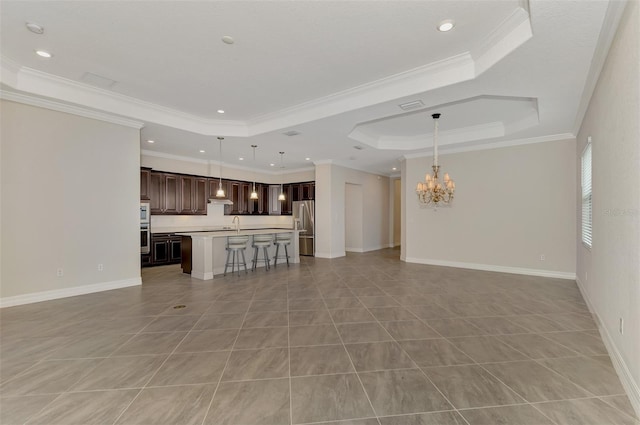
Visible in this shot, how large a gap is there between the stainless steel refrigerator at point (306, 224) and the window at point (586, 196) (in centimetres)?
642

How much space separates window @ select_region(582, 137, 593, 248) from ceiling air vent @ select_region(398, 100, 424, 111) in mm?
2389

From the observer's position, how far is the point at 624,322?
2.39 meters

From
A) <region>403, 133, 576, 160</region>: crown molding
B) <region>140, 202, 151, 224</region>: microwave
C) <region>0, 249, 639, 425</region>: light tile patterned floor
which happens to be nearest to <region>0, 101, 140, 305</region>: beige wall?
<region>0, 249, 639, 425</region>: light tile patterned floor

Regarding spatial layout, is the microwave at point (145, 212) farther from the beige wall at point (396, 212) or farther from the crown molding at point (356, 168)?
the beige wall at point (396, 212)

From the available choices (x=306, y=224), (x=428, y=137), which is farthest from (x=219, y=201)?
(x=428, y=137)

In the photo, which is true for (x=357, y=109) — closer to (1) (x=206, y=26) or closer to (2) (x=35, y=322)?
(1) (x=206, y=26)

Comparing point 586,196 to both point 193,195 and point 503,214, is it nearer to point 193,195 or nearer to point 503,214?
point 503,214

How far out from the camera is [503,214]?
6668 mm

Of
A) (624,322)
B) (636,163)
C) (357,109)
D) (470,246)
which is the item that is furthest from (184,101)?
(470,246)

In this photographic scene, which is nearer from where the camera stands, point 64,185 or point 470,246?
point 64,185

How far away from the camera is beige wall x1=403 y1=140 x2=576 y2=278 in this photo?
6000mm

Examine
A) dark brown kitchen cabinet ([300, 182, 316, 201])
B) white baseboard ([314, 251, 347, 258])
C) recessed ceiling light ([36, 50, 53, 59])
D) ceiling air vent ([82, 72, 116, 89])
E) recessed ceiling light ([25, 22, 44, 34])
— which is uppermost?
recessed ceiling light ([25, 22, 44, 34])

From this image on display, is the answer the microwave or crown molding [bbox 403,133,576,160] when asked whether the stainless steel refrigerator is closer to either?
crown molding [bbox 403,133,576,160]

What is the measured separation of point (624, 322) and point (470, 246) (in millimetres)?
4855
